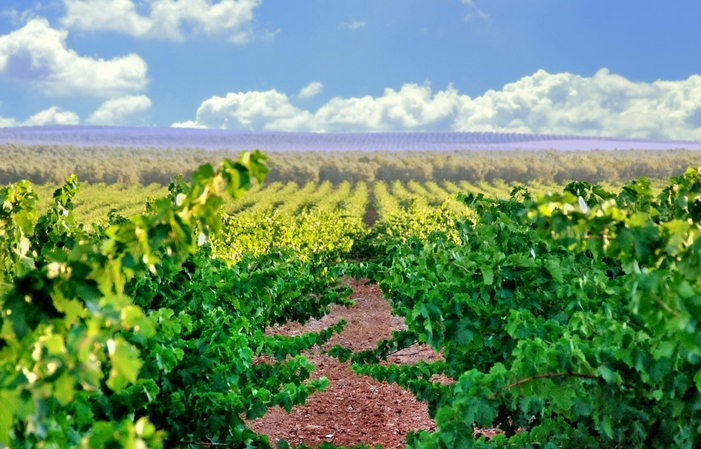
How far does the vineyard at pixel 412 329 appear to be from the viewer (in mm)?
1707

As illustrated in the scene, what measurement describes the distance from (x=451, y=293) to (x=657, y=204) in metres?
1.83

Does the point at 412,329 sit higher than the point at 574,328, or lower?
lower

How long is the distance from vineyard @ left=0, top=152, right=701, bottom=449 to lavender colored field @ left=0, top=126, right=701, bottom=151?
66.5 meters

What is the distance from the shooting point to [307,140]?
269 feet

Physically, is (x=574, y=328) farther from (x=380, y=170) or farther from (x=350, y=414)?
(x=380, y=170)

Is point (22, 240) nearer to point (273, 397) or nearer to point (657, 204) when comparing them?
point (273, 397)

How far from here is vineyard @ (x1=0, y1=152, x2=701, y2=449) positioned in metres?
1.71

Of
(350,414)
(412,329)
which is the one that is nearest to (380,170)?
(350,414)

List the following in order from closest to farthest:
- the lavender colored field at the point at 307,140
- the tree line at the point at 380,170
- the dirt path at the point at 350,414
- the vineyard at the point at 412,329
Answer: the vineyard at the point at 412,329, the dirt path at the point at 350,414, the tree line at the point at 380,170, the lavender colored field at the point at 307,140

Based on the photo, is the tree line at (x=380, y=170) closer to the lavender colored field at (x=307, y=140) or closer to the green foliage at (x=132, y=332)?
the lavender colored field at (x=307, y=140)

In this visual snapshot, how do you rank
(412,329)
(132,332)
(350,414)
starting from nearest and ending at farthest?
1. (132,332)
2. (412,329)
3. (350,414)

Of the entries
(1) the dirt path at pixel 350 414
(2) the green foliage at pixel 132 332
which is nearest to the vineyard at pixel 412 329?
(2) the green foliage at pixel 132 332

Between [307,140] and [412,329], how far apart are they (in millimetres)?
78887

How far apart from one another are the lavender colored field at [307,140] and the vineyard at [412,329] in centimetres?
6654
